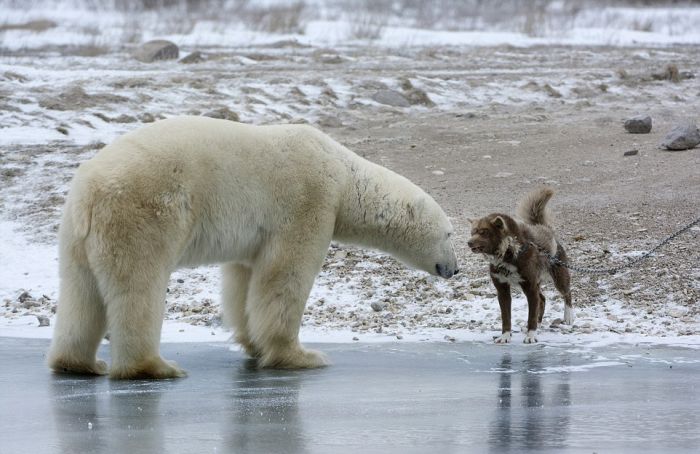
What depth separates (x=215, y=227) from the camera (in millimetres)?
7172

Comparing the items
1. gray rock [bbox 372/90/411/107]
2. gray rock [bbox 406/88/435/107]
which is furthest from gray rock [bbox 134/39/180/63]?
gray rock [bbox 406/88/435/107]

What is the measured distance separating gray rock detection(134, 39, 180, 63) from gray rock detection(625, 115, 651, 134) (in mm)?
10994

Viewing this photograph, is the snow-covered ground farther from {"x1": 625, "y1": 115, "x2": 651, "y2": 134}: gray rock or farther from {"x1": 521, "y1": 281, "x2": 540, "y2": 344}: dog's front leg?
{"x1": 625, "y1": 115, "x2": 651, "y2": 134}: gray rock

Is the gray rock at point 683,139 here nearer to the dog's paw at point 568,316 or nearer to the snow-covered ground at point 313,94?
the snow-covered ground at point 313,94

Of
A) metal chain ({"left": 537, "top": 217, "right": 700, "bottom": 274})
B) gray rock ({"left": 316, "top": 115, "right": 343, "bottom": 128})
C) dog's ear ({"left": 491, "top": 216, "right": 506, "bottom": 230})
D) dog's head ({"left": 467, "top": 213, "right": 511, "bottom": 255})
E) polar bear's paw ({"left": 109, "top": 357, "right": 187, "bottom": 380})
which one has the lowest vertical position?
polar bear's paw ({"left": 109, "top": 357, "right": 187, "bottom": 380})

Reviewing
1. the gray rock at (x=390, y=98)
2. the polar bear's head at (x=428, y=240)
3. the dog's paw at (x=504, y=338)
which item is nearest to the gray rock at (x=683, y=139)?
the gray rock at (x=390, y=98)

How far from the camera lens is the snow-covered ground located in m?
9.34

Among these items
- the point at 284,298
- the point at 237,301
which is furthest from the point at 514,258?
the point at 237,301

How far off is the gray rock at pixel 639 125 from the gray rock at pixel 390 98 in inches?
Answer: 180

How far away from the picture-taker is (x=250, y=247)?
296 inches

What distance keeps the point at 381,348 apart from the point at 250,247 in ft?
4.56

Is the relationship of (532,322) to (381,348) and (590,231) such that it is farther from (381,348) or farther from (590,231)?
(590,231)

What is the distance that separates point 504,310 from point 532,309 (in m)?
0.22

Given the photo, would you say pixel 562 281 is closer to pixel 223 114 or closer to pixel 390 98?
pixel 223 114
